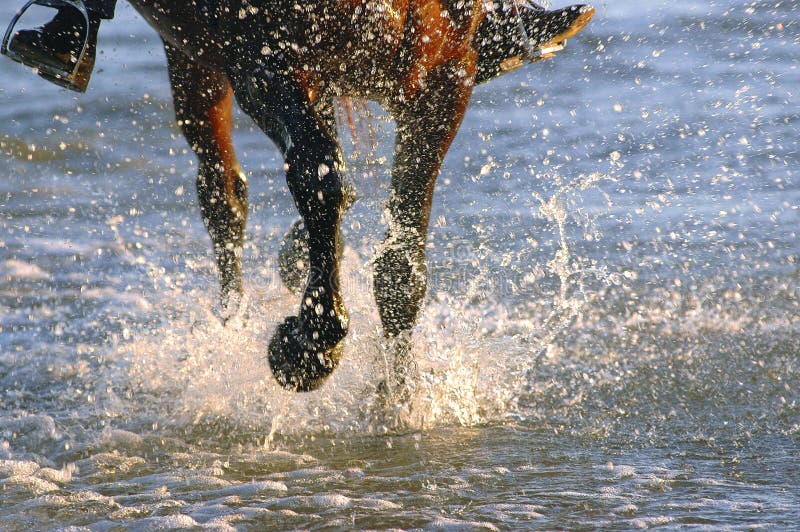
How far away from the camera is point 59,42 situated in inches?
123

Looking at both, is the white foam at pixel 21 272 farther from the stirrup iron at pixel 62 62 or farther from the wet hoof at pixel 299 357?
the wet hoof at pixel 299 357

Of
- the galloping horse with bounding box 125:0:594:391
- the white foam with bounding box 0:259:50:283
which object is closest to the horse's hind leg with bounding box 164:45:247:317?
the galloping horse with bounding box 125:0:594:391

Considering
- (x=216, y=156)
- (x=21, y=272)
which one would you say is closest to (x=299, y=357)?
(x=216, y=156)

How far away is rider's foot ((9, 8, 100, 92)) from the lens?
10.2 feet

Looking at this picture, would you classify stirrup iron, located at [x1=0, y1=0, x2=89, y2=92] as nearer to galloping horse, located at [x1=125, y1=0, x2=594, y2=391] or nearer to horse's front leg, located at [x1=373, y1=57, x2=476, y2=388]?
galloping horse, located at [x1=125, y1=0, x2=594, y2=391]

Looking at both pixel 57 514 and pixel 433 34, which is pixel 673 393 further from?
pixel 57 514

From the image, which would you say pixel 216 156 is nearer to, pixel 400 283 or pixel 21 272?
pixel 400 283

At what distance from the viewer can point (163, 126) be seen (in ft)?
27.9

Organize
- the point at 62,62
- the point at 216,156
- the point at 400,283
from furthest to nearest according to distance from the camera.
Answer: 1. the point at 216,156
2. the point at 62,62
3. the point at 400,283

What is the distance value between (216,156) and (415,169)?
89 cm

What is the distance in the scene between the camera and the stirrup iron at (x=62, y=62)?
120 inches

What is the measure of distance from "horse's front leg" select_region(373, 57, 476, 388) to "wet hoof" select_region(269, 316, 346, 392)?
402 mm

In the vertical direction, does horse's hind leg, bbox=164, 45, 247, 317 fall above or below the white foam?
above

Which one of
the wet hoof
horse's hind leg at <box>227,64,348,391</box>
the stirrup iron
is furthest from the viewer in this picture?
the stirrup iron
